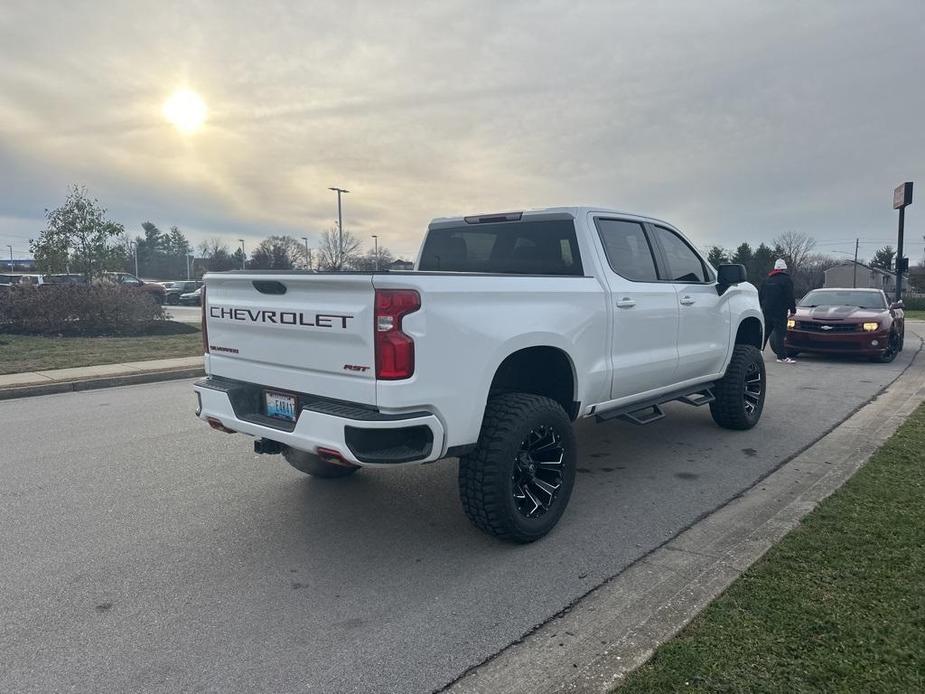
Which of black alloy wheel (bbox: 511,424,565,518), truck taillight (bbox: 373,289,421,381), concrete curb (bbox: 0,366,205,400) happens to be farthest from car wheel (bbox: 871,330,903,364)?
concrete curb (bbox: 0,366,205,400)

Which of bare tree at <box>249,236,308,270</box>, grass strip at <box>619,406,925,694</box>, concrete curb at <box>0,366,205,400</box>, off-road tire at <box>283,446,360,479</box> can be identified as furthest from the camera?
bare tree at <box>249,236,308,270</box>

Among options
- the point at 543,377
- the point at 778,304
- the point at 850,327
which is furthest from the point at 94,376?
the point at 850,327

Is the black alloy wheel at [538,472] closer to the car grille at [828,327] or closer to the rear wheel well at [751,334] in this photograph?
the rear wheel well at [751,334]

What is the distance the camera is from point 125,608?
10.2 feet

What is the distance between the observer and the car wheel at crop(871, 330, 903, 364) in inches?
463

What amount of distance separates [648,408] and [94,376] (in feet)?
26.6

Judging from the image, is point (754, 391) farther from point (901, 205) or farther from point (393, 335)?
point (901, 205)

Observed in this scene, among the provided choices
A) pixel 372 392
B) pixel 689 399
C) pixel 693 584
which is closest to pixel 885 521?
pixel 693 584

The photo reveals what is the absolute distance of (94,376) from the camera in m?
9.52

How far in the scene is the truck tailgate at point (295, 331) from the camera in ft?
10.6

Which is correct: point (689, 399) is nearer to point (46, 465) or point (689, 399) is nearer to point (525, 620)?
point (525, 620)

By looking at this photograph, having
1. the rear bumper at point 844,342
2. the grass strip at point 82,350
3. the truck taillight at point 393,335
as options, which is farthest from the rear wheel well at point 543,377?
the rear bumper at point 844,342

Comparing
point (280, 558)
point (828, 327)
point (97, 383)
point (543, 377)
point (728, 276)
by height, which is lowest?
point (280, 558)

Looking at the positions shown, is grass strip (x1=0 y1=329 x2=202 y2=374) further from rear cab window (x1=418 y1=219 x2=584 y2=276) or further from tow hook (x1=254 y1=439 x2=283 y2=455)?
tow hook (x1=254 y1=439 x2=283 y2=455)
